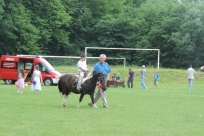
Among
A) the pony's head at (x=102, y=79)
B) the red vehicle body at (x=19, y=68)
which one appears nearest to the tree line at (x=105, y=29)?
the red vehicle body at (x=19, y=68)

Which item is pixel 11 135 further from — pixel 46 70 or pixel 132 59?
pixel 132 59

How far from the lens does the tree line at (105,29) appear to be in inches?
2749

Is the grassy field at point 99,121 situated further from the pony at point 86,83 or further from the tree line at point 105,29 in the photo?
the tree line at point 105,29

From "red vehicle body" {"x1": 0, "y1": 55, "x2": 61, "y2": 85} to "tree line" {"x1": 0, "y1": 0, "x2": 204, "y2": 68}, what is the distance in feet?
61.2

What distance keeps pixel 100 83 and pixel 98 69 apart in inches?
22.0

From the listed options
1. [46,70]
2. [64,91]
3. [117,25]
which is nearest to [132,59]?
[117,25]

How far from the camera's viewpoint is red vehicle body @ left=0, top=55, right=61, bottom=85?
150 feet

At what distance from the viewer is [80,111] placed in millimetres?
19266

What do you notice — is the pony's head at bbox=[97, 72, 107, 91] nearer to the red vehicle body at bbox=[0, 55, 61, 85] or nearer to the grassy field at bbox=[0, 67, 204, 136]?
the grassy field at bbox=[0, 67, 204, 136]

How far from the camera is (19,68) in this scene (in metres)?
46.2

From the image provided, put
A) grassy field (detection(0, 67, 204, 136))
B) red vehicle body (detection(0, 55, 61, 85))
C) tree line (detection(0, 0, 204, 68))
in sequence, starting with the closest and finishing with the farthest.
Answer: grassy field (detection(0, 67, 204, 136))
red vehicle body (detection(0, 55, 61, 85))
tree line (detection(0, 0, 204, 68))

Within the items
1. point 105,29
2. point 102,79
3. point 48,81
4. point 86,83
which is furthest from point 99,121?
point 105,29

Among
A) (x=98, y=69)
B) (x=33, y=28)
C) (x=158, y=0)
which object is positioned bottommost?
(x=98, y=69)

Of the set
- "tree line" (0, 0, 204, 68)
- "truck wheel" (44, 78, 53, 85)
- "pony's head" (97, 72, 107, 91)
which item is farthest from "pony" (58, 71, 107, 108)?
"tree line" (0, 0, 204, 68)
